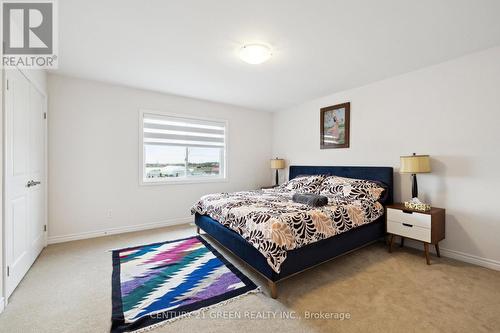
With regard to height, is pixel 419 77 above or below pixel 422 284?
above

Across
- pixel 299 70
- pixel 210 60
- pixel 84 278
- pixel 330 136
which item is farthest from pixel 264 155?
pixel 84 278

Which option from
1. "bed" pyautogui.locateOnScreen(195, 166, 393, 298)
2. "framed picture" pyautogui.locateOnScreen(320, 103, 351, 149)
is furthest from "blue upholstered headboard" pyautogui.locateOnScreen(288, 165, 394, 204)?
"framed picture" pyautogui.locateOnScreen(320, 103, 351, 149)

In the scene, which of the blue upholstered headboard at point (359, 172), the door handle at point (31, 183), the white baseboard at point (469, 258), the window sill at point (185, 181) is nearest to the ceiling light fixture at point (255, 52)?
the blue upholstered headboard at point (359, 172)

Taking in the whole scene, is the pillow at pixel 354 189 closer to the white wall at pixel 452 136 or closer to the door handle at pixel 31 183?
the white wall at pixel 452 136

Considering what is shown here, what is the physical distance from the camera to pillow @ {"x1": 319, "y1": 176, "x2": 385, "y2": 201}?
3037mm

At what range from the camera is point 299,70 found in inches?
121

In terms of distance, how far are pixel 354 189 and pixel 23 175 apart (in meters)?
3.98

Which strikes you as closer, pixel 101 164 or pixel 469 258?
pixel 469 258

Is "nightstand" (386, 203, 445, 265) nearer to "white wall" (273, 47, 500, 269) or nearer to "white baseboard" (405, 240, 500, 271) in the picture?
"white baseboard" (405, 240, 500, 271)

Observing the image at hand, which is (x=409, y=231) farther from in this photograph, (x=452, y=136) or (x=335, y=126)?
(x=335, y=126)

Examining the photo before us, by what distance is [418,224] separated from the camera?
263cm

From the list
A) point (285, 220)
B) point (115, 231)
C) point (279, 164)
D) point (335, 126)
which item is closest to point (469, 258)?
point (285, 220)

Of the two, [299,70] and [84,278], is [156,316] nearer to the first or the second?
[84,278]

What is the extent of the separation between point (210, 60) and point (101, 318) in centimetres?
282
